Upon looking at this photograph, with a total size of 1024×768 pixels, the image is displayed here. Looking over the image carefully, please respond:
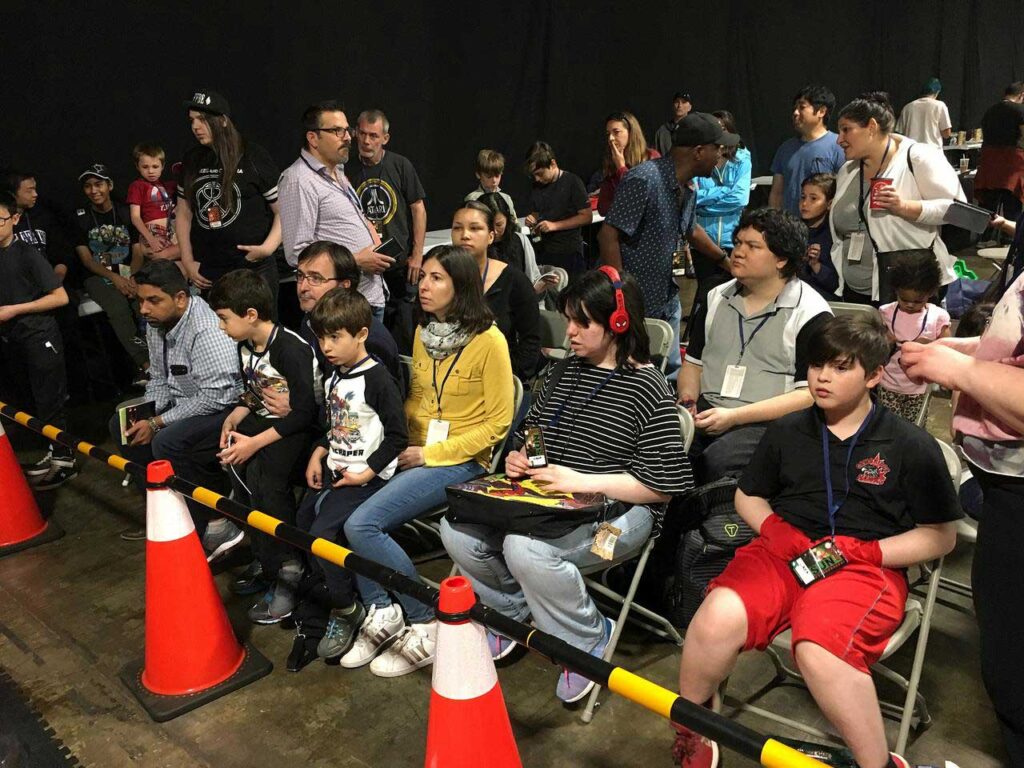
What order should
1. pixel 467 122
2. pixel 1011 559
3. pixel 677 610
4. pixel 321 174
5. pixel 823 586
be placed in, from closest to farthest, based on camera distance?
1. pixel 1011 559
2. pixel 823 586
3. pixel 677 610
4. pixel 321 174
5. pixel 467 122

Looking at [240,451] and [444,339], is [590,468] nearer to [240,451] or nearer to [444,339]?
[444,339]

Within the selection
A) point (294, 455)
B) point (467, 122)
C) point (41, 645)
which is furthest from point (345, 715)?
point (467, 122)

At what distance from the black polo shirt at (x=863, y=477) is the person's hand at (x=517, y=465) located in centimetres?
69

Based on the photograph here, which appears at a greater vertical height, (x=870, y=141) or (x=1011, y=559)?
(x=870, y=141)

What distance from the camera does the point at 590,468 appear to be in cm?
267

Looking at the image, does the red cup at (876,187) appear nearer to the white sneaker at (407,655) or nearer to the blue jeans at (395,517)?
the blue jeans at (395,517)

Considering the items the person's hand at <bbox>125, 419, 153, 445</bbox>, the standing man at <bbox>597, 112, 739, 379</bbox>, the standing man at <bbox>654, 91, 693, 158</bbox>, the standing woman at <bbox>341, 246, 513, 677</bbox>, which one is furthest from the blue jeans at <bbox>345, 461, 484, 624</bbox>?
the standing man at <bbox>654, 91, 693, 158</bbox>

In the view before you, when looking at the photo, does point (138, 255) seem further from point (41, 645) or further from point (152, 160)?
point (41, 645)

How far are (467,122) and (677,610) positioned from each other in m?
6.02

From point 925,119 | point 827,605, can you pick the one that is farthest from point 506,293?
point 925,119

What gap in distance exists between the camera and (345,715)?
8.64ft

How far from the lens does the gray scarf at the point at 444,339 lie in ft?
10.0

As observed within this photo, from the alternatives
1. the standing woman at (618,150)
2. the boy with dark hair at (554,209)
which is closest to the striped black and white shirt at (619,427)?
the standing woman at (618,150)

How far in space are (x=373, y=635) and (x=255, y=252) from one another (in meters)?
2.25
